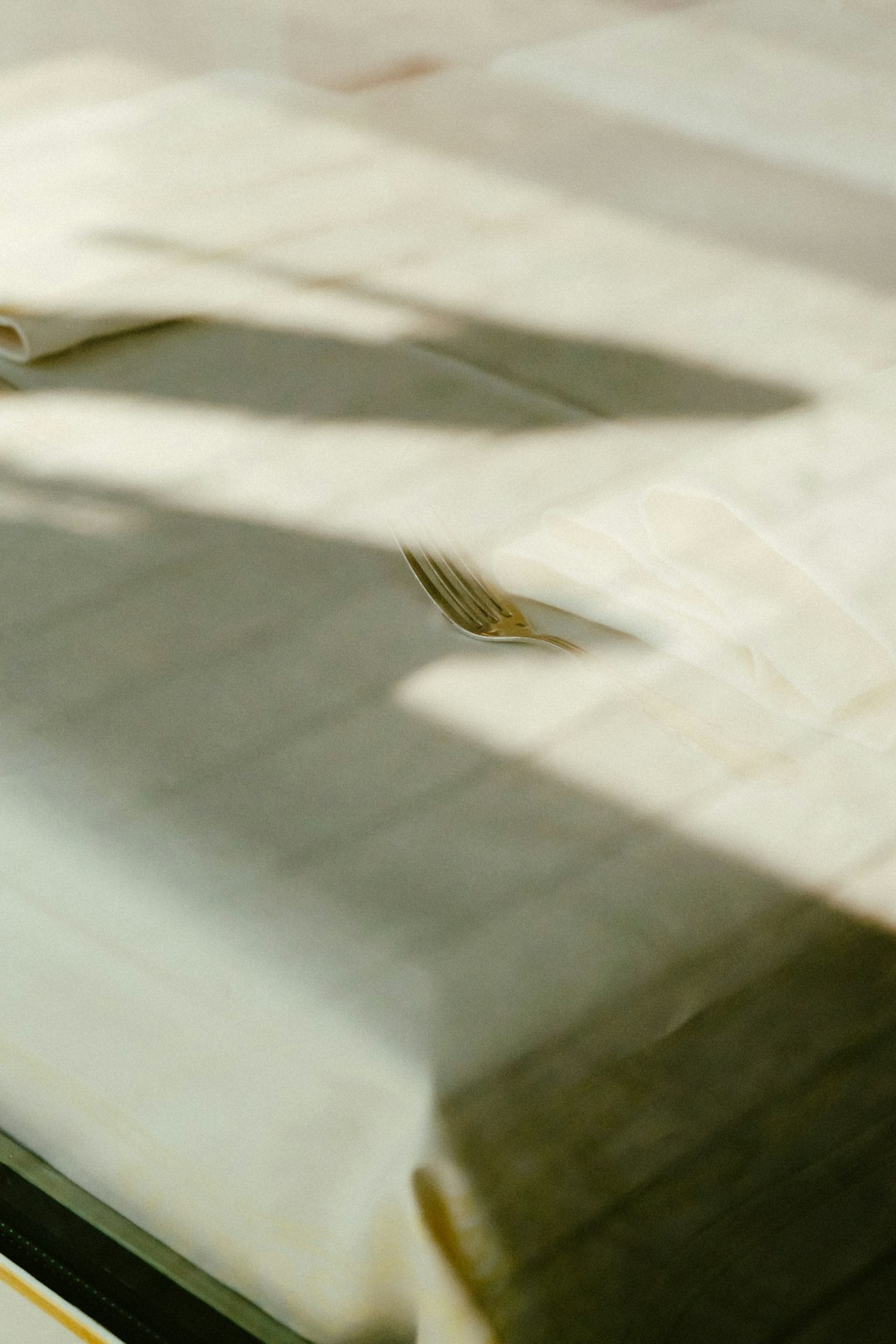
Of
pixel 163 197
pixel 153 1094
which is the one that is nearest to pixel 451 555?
pixel 153 1094

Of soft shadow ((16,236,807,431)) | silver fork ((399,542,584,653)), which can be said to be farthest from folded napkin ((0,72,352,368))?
silver fork ((399,542,584,653))

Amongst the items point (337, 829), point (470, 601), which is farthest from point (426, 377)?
point (337, 829)

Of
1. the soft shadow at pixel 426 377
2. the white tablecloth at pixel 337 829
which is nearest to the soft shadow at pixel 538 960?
the white tablecloth at pixel 337 829

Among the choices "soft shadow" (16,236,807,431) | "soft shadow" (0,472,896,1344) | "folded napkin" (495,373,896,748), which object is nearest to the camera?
"soft shadow" (0,472,896,1344)

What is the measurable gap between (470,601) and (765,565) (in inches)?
4.9

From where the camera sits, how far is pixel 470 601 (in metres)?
0.65

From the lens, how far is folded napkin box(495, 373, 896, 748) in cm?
61

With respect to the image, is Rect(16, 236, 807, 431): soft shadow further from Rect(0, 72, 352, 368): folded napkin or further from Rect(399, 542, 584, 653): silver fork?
Rect(399, 542, 584, 653): silver fork

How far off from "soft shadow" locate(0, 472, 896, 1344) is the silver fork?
4 cm

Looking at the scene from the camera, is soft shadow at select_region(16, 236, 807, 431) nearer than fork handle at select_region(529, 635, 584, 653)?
No

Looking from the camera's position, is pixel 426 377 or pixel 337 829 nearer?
pixel 337 829

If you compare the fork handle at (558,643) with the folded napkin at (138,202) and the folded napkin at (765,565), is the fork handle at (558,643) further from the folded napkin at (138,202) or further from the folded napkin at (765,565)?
the folded napkin at (138,202)

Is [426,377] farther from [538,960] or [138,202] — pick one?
[538,960]

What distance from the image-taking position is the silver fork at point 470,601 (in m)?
0.63
